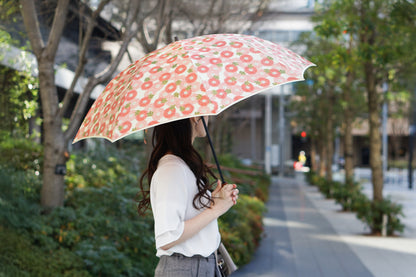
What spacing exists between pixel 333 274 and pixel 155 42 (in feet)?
15.6

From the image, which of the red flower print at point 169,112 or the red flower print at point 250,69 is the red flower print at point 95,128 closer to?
the red flower print at point 169,112

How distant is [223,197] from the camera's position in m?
2.71

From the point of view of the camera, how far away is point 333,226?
1440 centimetres

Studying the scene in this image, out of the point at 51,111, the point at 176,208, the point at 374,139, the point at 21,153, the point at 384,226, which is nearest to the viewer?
the point at 176,208

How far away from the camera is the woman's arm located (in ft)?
8.20

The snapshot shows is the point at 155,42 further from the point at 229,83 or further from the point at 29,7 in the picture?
the point at 229,83

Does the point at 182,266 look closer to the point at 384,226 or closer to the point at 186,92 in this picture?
the point at 186,92

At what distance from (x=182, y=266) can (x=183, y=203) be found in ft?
1.10

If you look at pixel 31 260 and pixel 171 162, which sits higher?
pixel 171 162

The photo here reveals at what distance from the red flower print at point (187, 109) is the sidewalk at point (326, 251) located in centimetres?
613

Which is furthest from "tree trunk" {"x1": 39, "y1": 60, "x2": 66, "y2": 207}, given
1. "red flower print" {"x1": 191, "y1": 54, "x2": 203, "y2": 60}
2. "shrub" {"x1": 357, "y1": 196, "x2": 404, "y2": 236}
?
"shrub" {"x1": 357, "y1": 196, "x2": 404, "y2": 236}

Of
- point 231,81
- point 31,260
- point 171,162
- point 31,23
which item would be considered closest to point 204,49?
point 231,81

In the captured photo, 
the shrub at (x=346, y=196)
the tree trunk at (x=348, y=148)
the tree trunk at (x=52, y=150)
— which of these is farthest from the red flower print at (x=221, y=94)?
the tree trunk at (x=348, y=148)

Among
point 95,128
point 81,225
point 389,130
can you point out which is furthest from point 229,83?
point 389,130
